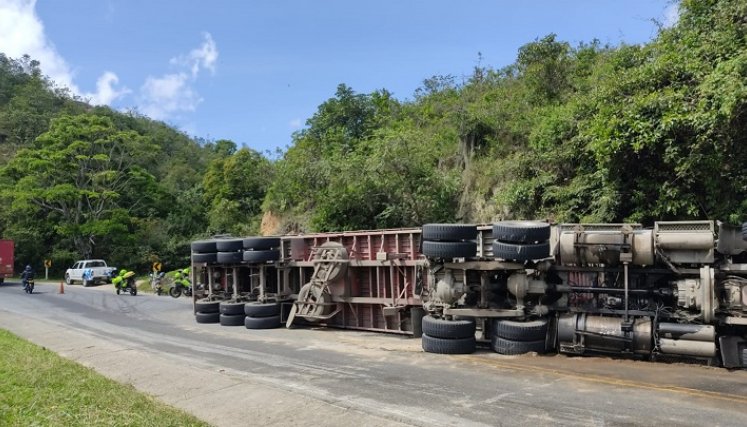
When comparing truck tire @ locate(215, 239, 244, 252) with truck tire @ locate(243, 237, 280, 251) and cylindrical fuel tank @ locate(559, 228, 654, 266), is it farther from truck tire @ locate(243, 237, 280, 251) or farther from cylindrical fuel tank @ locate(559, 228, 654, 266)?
cylindrical fuel tank @ locate(559, 228, 654, 266)

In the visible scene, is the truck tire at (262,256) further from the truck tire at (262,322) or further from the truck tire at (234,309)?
the truck tire at (262,322)

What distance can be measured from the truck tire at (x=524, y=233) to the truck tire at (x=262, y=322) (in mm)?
7154

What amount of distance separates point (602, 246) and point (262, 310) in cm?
884

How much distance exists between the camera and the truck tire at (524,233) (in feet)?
31.8

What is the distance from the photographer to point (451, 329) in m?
10.0

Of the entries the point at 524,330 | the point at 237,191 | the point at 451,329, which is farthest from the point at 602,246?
the point at 237,191

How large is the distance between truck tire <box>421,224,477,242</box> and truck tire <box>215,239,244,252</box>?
22.3 feet

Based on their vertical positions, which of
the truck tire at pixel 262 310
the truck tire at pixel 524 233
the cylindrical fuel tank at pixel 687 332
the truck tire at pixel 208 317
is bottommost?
the truck tire at pixel 208 317

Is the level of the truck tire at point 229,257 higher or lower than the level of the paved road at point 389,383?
higher

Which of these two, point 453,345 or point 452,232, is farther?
point 452,232

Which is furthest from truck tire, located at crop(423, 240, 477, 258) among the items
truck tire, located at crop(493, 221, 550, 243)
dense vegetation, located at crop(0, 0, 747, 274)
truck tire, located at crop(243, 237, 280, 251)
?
truck tire, located at crop(243, 237, 280, 251)

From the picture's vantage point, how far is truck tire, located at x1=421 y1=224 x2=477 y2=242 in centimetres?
1056

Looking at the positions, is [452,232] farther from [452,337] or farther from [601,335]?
[601,335]

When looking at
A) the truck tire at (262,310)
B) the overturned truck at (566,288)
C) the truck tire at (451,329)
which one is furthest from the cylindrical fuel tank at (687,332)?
the truck tire at (262,310)
